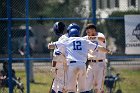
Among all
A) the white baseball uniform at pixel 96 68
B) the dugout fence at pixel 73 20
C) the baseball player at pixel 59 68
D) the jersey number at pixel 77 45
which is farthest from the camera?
the dugout fence at pixel 73 20

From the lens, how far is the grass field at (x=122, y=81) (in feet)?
47.0

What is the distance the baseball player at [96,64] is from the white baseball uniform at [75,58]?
1.20 m

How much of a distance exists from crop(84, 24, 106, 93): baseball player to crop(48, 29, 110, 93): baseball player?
45.7 inches

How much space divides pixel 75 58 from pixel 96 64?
55.7 inches

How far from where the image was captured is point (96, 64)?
39.5ft

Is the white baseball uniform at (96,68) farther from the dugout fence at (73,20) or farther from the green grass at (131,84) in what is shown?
the green grass at (131,84)

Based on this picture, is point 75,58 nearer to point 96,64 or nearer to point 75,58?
point 75,58

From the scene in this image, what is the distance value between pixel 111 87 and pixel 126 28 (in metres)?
1.56

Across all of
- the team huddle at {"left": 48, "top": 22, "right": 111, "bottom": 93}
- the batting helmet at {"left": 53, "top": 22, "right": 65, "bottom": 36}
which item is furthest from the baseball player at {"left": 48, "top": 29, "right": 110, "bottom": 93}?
the batting helmet at {"left": 53, "top": 22, "right": 65, "bottom": 36}

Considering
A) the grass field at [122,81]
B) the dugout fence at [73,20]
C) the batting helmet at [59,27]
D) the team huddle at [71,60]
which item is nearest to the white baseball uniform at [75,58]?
the team huddle at [71,60]

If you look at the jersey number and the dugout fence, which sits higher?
the dugout fence

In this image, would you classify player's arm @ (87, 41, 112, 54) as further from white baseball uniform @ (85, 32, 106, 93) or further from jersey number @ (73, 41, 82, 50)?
white baseball uniform @ (85, 32, 106, 93)

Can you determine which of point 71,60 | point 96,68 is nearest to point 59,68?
point 71,60

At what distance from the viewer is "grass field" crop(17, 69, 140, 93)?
14.3 m
